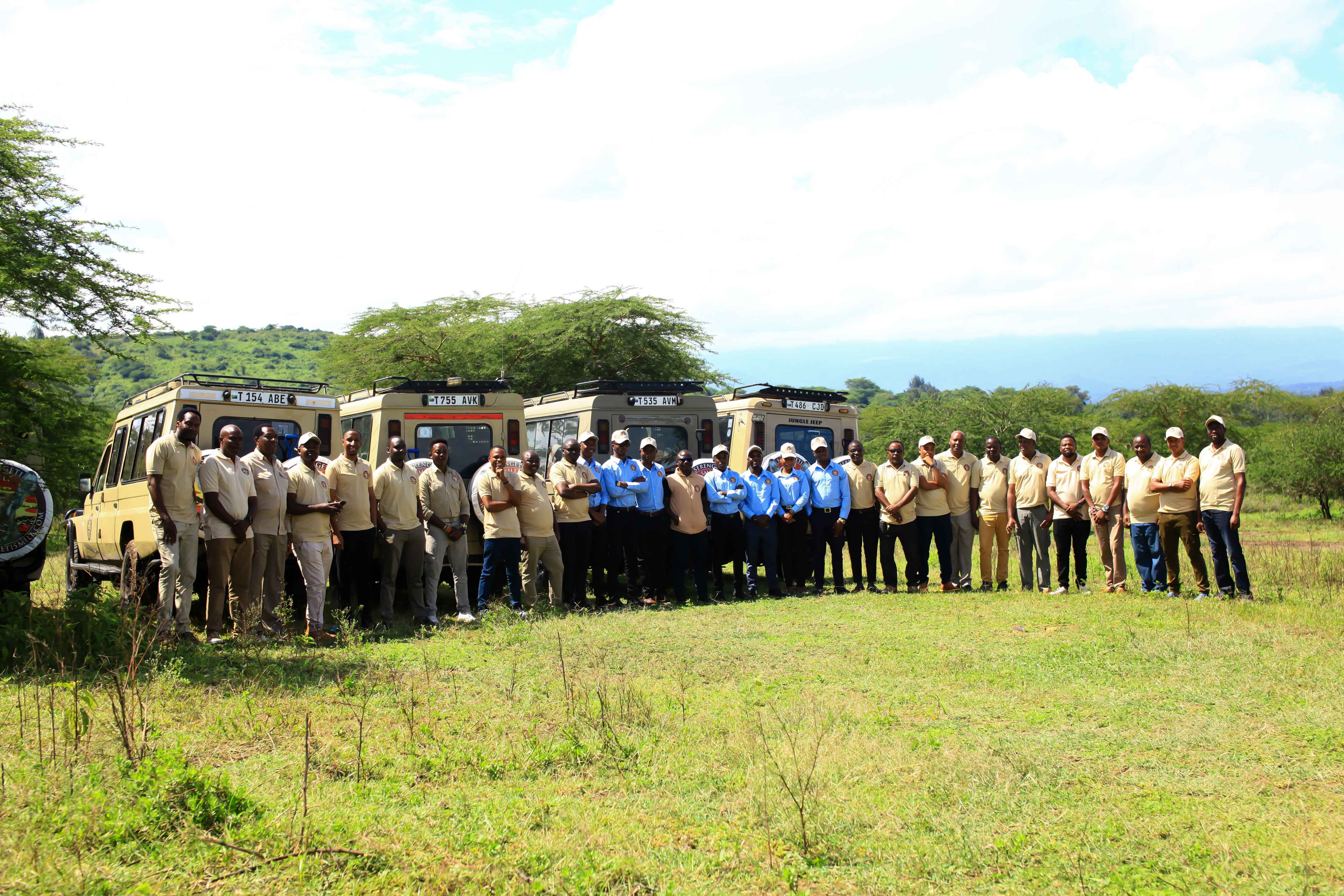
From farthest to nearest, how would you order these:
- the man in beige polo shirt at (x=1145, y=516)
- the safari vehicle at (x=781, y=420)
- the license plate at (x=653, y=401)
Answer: the safari vehicle at (x=781, y=420) < the license plate at (x=653, y=401) < the man in beige polo shirt at (x=1145, y=516)

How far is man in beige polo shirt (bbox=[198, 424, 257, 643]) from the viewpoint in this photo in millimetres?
8125

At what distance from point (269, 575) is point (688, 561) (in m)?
4.60

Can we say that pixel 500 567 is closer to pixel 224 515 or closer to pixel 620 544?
pixel 620 544

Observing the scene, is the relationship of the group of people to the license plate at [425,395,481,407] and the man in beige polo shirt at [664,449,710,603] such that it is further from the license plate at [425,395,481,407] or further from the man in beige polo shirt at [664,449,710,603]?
the license plate at [425,395,481,407]

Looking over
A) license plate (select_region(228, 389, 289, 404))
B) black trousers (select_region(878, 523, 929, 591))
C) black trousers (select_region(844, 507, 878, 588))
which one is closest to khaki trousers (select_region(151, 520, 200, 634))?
A: license plate (select_region(228, 389, 289, 404))

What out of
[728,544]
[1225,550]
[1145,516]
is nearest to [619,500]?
[728,544]

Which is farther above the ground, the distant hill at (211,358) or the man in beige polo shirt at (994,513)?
the distant hill at (211,358)

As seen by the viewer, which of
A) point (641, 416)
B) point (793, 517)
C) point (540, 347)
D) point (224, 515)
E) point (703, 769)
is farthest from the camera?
point (540, 347)

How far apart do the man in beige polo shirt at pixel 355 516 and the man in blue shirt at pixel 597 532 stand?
2.24m

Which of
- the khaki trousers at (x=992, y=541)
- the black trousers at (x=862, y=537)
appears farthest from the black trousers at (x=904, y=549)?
the khaki trousers at (x=992, y=541)

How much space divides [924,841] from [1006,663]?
139 inches

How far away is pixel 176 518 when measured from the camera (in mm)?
8000

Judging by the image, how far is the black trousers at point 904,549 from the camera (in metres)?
11.5

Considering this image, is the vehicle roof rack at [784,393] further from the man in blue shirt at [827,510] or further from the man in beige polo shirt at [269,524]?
the man in beige polo shirt at [269,524]
